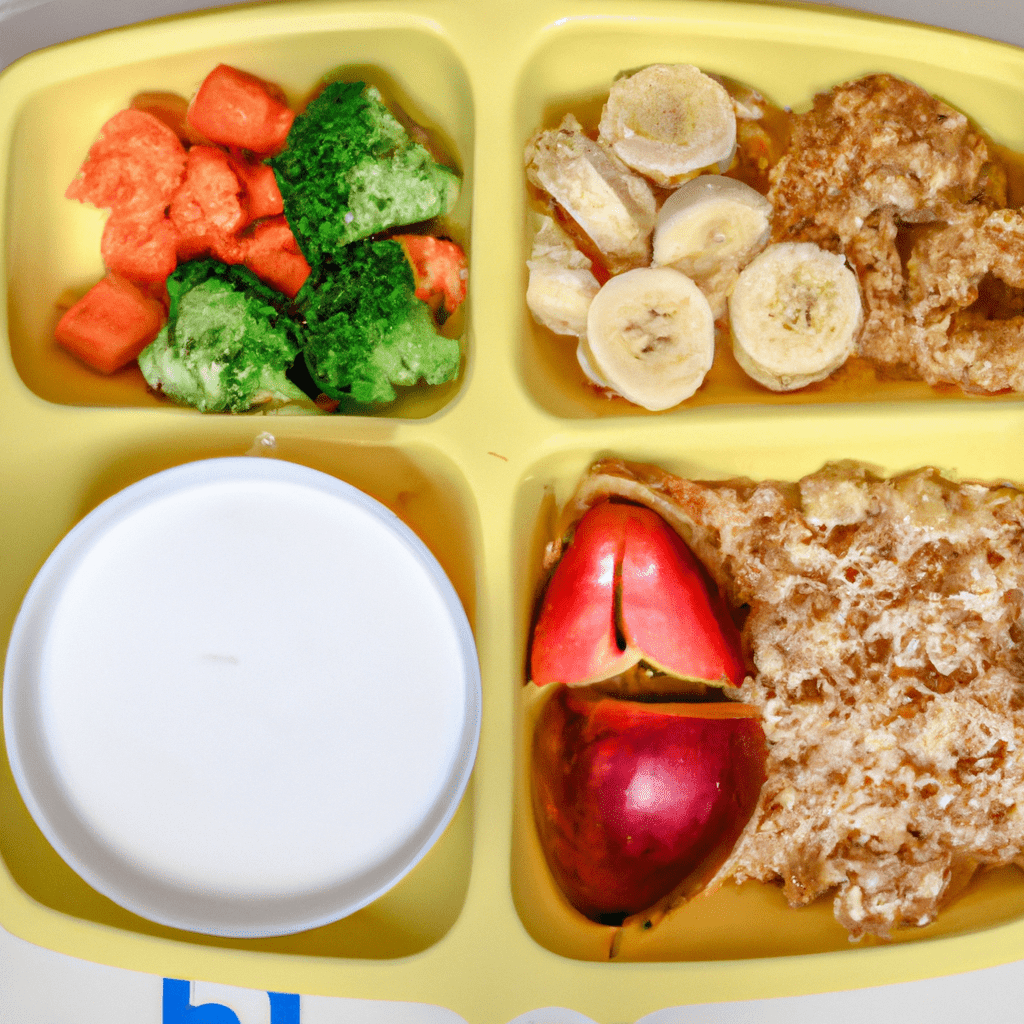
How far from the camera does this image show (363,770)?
107cm

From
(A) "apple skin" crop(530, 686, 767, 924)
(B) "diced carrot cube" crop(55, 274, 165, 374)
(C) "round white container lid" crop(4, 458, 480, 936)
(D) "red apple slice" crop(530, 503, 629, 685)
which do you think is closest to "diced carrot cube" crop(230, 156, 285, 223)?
(B) "diced carrot cube" crop(55, 274, 165, 374)

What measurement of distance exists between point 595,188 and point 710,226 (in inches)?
7.6

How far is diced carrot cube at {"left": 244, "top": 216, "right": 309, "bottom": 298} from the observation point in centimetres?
127

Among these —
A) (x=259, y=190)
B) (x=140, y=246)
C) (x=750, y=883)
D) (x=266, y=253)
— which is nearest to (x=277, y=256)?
(x=266, y=253)

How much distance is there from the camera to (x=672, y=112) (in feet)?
4.00

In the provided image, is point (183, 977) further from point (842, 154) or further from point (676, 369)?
point (842, 154)

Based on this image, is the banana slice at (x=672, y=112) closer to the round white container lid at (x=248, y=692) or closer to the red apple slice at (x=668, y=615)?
the red apple slice at (x=668, y=615)

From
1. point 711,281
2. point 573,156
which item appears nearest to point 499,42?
point 573,156

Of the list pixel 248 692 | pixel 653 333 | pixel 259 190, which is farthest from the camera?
pixel 259 190

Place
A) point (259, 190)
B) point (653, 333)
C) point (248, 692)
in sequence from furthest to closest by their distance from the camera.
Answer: point (259, 190)
point (653, 333)
point (248, 692)

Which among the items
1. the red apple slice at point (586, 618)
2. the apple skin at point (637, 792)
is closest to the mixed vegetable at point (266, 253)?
the red apple slice at point (586, 618)

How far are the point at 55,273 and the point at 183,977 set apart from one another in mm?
1145

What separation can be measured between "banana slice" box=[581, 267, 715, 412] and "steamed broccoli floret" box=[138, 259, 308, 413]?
0.50 meters

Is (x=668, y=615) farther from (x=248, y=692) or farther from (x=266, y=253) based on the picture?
(x=266, y=253)
